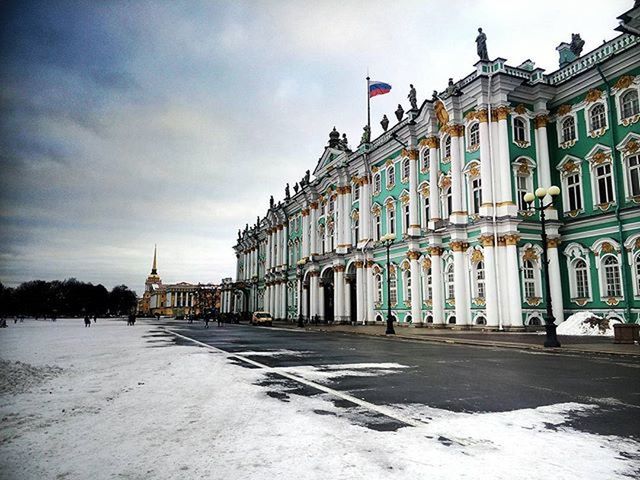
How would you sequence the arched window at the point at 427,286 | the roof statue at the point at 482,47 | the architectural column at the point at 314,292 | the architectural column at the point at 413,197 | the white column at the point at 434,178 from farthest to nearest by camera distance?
Answer: the architectural column at the point at 314,292
the architectural column at the point at 413,197
the arched window at the point at 427,286
the white column at the point at 434,178
the roof statue at the point at 482,47

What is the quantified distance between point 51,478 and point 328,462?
251 centimetres

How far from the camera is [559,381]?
9695mm

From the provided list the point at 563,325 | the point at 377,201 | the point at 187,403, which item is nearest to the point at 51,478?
the point at 187,403

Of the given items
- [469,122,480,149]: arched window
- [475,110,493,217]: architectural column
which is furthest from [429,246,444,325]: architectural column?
[469,122,480,149]: arched window

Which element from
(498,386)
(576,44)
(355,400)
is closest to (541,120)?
(576,44)

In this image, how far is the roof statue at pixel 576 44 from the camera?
109 feet

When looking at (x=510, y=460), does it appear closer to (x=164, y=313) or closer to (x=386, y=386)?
(x=386, y=386)

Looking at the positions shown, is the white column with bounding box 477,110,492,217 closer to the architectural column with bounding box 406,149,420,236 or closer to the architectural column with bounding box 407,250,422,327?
the architectural column with bounding box 406,149,420,236

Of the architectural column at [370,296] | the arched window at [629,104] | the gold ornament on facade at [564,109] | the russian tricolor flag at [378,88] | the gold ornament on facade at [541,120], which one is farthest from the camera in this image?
the architectural column at [370,296]

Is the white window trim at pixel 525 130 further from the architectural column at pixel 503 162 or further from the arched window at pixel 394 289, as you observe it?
the arched window at pixel 394 289

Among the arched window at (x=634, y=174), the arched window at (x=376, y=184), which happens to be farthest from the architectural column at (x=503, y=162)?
the arched window at (x=376, y=184)

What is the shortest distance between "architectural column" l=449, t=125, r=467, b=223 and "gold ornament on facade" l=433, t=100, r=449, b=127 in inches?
58.5

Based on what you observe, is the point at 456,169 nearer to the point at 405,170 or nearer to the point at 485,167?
the point at 485,167

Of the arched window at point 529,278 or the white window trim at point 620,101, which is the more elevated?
the white window trim at point 620,101
